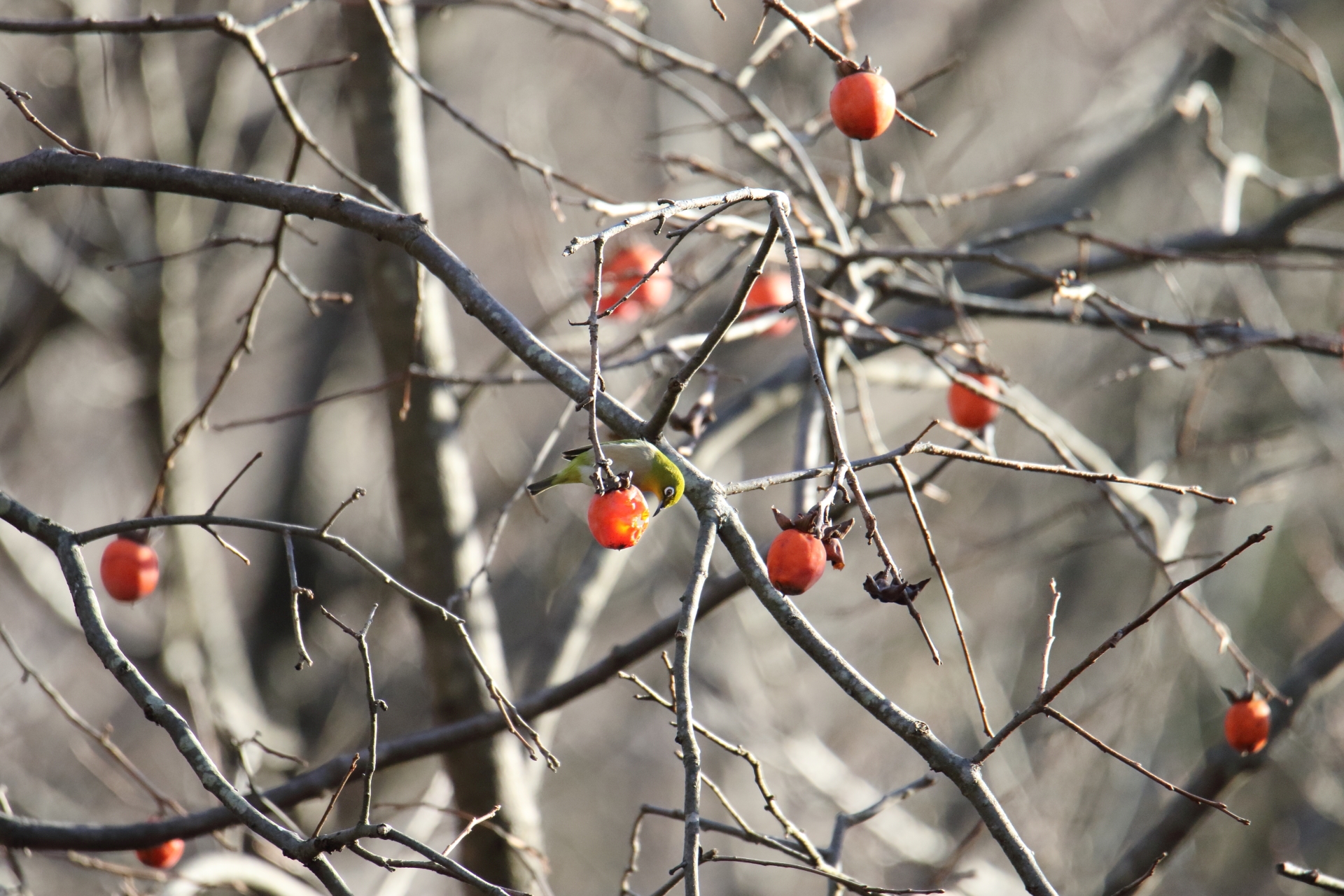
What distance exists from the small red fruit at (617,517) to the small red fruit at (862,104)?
783 millimetres

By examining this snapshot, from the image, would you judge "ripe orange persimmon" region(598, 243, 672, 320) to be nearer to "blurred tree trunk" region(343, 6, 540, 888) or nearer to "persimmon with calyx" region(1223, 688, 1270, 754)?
"blurred tree trunk" region(343, 6, 540, 888)

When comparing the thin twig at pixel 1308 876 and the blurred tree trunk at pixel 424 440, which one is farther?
the blurred tree trunk at pixel 424 440

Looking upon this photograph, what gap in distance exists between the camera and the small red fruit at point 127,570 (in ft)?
7.34

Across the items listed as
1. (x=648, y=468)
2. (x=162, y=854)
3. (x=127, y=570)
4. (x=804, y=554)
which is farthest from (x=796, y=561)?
(x=162, y=854)

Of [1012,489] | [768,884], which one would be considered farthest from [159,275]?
[768,884]

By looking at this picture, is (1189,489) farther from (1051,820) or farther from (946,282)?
(1051,820)

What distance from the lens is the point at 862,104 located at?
1.75m

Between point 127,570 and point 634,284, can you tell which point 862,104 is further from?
point 127,570

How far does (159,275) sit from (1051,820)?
18.2 ft

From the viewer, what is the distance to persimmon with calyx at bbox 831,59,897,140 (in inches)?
68.9

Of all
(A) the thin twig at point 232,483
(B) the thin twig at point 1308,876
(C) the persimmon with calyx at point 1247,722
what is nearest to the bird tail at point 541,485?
(A) the thin twig at point 232,483

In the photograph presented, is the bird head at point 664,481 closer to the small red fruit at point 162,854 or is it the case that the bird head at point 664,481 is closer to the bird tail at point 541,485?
the bird tail at point 541,485

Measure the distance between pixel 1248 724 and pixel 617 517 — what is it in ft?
5.21

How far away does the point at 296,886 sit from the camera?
2.76 metres
